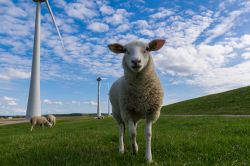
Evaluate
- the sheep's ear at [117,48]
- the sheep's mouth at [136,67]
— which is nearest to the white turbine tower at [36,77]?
the sheep's ear at [117,48]

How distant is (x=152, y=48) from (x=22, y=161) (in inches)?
158

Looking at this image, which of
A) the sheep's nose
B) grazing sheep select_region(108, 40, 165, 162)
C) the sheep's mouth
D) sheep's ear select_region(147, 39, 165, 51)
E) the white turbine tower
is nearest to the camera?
the sheep's nose

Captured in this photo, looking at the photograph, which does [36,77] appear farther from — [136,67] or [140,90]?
[136,67]

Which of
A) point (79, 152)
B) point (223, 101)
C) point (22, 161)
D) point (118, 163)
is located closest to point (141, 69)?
point (118, 163)

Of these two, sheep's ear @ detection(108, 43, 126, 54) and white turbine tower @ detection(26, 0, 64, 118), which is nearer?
sheep's ear @ detection(108, 43, 126, 54)

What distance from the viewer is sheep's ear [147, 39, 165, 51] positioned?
24.4 ft

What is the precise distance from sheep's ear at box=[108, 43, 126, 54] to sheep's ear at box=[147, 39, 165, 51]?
2.10 feet

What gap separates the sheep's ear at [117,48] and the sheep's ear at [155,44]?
64 cm

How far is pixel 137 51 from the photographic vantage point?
6.98m

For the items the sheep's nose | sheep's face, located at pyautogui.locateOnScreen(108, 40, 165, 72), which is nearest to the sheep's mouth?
sheep's face, located at pyautogui.locateOnScreen(108, 40, 165, 72)

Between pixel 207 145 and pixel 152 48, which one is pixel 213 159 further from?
pixel 152 48

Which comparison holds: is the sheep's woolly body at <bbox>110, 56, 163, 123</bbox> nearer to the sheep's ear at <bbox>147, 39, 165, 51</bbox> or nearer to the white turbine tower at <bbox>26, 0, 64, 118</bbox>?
the sheep's ear at <bbox>147, 39, 165, 51</bbox>

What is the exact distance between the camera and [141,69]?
7.02 metres

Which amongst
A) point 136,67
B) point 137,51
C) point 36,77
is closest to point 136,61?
point 136,67
